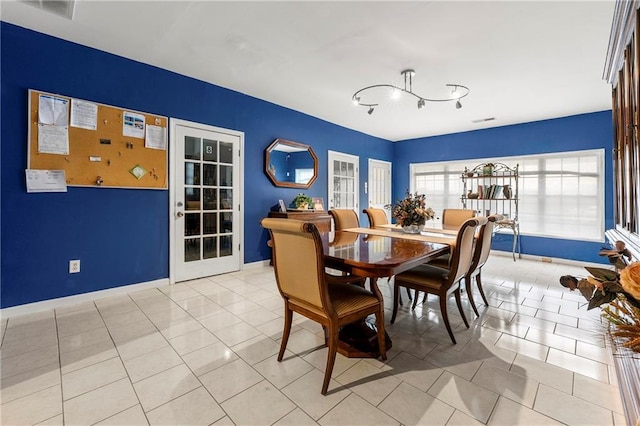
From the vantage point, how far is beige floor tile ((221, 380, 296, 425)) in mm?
1418

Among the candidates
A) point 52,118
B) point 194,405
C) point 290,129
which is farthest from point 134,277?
→ point 290,129

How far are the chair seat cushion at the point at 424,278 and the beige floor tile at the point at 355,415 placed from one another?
1.03 m

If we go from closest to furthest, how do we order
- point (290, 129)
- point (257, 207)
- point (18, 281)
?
point (18, 281)
point (257, 207)
point (290, 129)

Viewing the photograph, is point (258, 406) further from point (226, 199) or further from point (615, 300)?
point (226, 199)

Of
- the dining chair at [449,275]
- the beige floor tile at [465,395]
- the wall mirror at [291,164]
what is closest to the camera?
the beige floor tile at [465,395]

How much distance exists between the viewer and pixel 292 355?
1.99 metres

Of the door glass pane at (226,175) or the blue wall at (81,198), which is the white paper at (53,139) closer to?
the blue wall at (81,198)

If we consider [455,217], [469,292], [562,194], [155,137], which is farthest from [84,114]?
[562,194]

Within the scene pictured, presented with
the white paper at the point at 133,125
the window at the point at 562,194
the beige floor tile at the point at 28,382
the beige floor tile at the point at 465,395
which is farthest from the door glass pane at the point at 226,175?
the window at the point at 562,194

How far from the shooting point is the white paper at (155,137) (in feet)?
10.6

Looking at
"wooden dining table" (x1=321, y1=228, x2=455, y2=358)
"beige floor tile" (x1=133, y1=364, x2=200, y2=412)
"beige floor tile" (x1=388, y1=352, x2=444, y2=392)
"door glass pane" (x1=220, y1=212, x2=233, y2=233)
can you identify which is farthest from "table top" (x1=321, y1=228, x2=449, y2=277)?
"door glass pane" (x1=220, y1=212, x2=233, y2=233)

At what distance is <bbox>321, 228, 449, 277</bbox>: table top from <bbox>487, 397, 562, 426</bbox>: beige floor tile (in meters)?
0.84

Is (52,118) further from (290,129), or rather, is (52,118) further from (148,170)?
(290,129)

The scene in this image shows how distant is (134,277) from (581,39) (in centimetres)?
507
